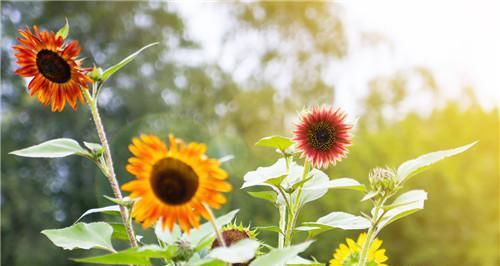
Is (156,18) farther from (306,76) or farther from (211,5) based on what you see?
(306,76)

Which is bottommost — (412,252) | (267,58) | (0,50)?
(412,252)

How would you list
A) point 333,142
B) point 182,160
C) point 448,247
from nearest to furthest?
point 182,160 → point 333,142 → point 448,247

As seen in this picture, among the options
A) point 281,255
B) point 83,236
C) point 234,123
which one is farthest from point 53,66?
point 234,123

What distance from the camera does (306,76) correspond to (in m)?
7.99

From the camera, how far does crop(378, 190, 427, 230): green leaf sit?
1.60ft

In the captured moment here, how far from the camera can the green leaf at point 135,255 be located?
1.31 ft

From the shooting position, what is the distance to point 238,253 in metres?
0.39

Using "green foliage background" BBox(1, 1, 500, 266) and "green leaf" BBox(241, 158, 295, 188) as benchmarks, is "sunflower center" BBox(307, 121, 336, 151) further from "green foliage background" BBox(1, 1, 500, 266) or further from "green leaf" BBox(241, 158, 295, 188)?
"green foliage background" BBox(1, 1, 500, 266)

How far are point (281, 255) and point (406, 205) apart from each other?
0.52 feet

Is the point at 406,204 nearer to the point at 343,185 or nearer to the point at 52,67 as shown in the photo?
the point at 343,185

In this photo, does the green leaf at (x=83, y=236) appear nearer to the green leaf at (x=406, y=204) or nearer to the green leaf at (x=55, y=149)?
the green leaf at (x=55, y=149)

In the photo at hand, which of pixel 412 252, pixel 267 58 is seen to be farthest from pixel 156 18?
pixel 412 252

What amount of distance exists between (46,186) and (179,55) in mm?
1973

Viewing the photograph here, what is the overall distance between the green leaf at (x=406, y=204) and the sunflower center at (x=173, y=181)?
0.54ft
